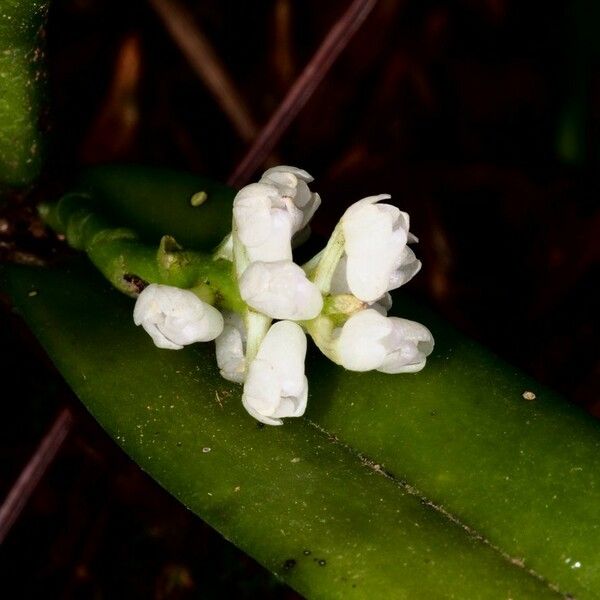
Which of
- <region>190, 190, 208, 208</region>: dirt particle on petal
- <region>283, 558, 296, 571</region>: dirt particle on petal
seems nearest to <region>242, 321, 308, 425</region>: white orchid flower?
<region>283, 558, 296, 571</region>: dirt particle on petal

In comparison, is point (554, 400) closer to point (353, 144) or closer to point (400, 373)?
point (400, 373)

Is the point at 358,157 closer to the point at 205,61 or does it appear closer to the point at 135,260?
the point at 205,61

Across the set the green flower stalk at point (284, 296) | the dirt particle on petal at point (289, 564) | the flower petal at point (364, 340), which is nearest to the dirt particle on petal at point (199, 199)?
the green flower stalk at point (284, 296)

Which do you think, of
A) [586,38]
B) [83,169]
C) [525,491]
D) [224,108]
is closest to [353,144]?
[224,108]

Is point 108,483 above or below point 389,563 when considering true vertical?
below

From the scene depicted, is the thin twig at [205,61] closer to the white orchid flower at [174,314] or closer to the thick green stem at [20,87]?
the thick green stem at [20,87]
